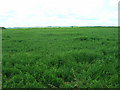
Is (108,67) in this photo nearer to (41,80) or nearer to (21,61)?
(41,80)

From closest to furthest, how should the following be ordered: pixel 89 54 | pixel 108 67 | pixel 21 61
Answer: pixel 108 67, pixel 21 61, pixel 89 54

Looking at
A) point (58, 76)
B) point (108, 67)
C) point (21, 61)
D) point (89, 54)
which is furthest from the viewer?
point (89, 54)

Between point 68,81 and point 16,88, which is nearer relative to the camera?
point 16,88

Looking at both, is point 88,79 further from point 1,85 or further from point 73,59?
point 1,85

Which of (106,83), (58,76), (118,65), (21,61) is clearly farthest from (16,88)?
(118,65)

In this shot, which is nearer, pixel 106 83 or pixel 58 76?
pixel 106 83

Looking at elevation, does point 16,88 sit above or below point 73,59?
below

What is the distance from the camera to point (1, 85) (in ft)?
14.2

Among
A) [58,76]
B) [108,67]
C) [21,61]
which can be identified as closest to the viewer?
[58,76]

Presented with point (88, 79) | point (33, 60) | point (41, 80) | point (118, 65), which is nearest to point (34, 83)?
point (41, 80)

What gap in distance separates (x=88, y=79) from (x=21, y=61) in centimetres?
298

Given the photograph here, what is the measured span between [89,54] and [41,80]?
10.1ft

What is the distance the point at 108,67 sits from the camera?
5465 mm

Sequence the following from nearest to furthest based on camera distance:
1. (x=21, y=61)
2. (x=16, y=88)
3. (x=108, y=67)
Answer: (x=16, y=88) < (x=108, y=67) < (x=21, y=61)
